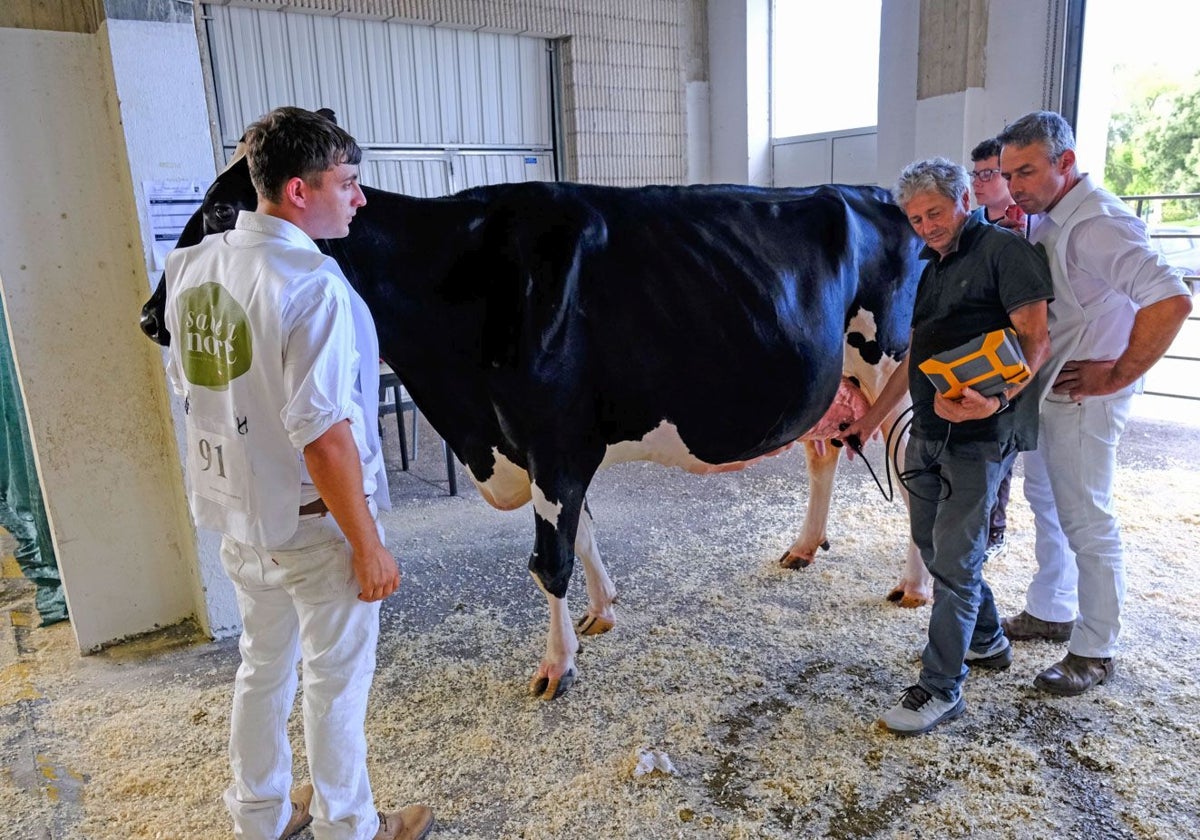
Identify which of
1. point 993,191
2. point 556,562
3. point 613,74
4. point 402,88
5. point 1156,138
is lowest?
point 556,562

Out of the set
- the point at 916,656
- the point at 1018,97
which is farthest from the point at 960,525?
the point at 1018,97

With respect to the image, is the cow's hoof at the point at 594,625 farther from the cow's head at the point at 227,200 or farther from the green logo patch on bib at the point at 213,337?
the green logo patch on bib at the point at 213,337

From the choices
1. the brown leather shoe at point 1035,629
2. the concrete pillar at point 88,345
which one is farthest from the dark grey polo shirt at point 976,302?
the concrete pillar at point 88,345

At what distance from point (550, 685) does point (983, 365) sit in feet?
5.01

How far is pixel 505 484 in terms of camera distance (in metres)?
2.69

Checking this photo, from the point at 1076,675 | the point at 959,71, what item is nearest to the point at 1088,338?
the point at 1076,675

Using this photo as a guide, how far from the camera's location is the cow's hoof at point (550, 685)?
2.57m

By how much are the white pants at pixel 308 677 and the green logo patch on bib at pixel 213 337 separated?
0.31 m

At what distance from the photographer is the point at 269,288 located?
1459 mm

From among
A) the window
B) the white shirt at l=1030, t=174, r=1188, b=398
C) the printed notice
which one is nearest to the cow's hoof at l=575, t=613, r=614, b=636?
the white shirt at l=1030, t=174, r=1188, b=398

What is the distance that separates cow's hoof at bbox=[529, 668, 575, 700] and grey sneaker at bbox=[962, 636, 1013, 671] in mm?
1233

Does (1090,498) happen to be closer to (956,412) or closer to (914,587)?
(956,412)

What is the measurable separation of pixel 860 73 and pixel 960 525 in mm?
6610

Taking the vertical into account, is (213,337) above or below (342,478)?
above
